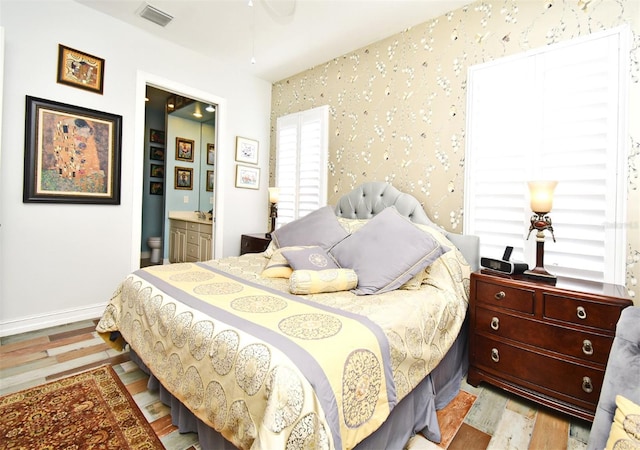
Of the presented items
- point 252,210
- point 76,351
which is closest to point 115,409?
point 76,351

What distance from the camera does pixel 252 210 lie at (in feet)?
13.9

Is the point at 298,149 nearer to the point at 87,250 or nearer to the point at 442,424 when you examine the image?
the point at 87,250

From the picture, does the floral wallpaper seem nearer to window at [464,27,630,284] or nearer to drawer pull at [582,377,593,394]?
window at [464,27,630,284]

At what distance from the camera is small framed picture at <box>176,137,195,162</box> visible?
563cm

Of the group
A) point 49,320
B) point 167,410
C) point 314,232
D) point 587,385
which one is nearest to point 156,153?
point 49,320

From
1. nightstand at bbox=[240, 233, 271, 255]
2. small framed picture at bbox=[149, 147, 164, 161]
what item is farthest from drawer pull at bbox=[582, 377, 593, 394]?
small framed picture at bbox=[149, 147, 164, 161]

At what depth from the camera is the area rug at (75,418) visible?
1438mm

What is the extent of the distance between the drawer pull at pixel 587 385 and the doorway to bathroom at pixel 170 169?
519 centimetres

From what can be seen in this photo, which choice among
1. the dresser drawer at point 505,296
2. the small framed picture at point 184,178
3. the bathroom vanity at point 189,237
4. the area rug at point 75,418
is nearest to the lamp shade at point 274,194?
the bathroom vanity at point 189,237

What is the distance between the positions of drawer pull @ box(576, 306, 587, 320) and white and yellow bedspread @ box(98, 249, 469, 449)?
584 millimetres

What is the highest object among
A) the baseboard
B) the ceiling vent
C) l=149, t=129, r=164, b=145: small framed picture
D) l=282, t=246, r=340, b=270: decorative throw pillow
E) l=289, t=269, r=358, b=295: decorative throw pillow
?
the ceiling vent

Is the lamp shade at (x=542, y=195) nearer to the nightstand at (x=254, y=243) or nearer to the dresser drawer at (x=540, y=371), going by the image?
the dresser drawer at (x=540, y=371)

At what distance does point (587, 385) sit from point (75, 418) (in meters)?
2.70

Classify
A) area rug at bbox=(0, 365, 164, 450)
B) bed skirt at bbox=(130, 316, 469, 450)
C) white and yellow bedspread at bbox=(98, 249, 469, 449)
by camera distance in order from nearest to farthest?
white and yellow bedspread at bbox=(98, 249, 469, 449), bed skirt at bbox=(130, 316, 469, 450), area rug at bbox=(0, 365, 164, 450)
